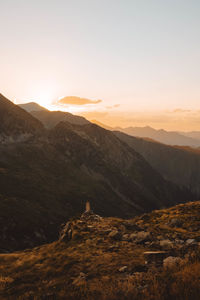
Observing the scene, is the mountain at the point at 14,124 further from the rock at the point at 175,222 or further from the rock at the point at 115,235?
the rock at the point at 175,222

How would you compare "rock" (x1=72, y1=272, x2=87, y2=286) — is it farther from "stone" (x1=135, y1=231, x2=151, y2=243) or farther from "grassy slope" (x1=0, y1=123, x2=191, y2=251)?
"grassy slope" (x1=0, y1=123, x2=191, y2=251)

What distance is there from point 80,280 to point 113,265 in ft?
6.51

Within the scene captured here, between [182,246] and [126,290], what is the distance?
17.9 feet

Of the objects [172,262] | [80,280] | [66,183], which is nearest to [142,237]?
[172,262]

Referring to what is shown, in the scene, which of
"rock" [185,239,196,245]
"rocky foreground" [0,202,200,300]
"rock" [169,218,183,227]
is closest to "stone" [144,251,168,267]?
"rocky foreground" [0,202,200,300]

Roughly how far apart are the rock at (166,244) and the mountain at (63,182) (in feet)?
106

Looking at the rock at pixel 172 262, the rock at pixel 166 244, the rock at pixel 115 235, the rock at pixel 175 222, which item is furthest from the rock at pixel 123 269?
the rock at pixel 175 222

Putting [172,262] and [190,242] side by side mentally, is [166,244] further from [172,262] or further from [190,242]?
[172,262]

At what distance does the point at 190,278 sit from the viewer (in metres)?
6.35

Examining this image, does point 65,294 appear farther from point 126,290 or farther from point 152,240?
point 152,240

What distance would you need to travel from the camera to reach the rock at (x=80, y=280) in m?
8.29

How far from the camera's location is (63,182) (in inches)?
4119

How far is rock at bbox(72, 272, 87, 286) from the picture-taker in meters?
8.29

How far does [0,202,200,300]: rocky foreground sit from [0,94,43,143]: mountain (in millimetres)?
120178
